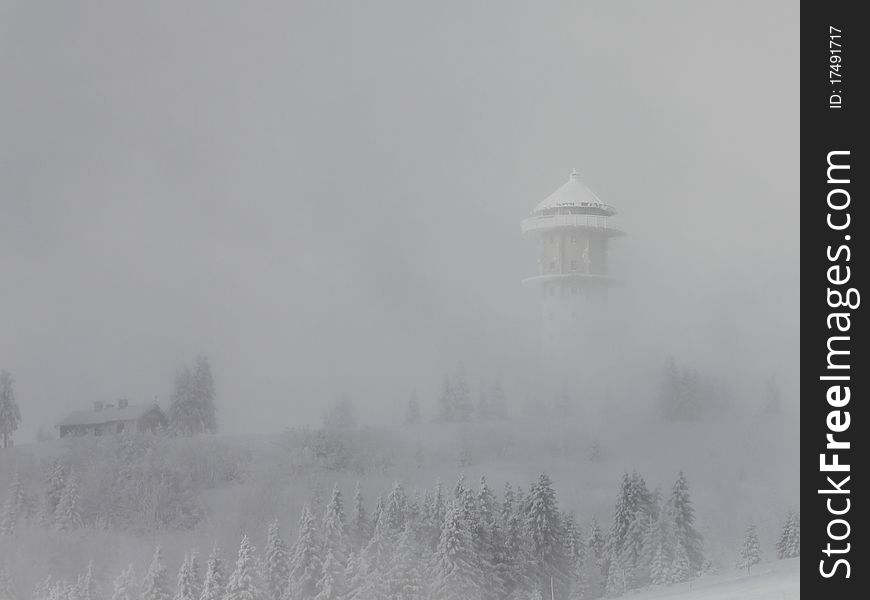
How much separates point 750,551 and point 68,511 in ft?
38.5

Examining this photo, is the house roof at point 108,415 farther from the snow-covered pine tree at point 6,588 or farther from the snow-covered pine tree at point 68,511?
the snow-covered pine tree at point 6,588

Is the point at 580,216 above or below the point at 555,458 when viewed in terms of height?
above

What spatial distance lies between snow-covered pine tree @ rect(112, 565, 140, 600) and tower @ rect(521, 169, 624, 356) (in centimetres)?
864

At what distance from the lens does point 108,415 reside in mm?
17922

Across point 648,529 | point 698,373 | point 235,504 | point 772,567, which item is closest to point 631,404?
point 698,373

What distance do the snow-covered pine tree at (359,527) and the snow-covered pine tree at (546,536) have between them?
8.87ft

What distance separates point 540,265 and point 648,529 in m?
5.85

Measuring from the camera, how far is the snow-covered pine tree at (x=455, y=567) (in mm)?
15469

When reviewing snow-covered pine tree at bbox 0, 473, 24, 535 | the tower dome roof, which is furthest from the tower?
snow-covered pine tree at bbox 0, 473, 24, 535

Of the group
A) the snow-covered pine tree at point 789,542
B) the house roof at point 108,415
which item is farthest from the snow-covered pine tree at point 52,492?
the snow-covered pine tree at point 789,542

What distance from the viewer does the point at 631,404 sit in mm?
18625

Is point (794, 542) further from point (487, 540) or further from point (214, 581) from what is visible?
point (214, 581)

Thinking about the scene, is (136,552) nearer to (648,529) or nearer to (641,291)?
(648,529)
